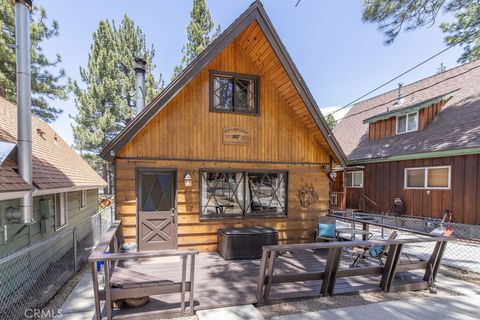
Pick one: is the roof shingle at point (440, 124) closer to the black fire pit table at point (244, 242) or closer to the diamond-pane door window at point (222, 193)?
the black fire pit table at point (244, 242)

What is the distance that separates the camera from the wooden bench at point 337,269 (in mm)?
3465

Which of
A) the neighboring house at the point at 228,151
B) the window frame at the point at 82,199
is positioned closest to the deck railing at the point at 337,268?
the neighboring house at the point at 228,151

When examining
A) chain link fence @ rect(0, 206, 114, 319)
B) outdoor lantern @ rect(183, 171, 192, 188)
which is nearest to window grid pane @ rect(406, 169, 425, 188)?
outdoor lantern @ rect(183, 171, 192, 188)

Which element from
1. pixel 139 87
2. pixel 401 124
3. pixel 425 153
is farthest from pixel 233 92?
pixel 401 124

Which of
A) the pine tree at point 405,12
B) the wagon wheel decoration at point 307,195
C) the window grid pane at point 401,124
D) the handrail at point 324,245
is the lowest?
the handrail at point 324,245

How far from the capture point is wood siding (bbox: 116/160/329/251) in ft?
17.2

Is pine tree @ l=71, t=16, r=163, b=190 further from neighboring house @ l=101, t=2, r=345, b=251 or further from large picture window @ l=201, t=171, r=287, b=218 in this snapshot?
large picture window @ l=201, t=171, r=287, b=218

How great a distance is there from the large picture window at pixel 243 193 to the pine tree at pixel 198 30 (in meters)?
12.9

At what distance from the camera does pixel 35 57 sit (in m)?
12.5

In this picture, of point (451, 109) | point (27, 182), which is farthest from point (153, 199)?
point (451, 109)

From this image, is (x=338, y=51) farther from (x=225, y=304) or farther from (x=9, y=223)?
(x=9, y=223)

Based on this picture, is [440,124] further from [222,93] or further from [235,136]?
[222,93]

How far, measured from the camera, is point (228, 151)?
→ 5.93 m

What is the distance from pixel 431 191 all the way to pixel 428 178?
20.2 inches
